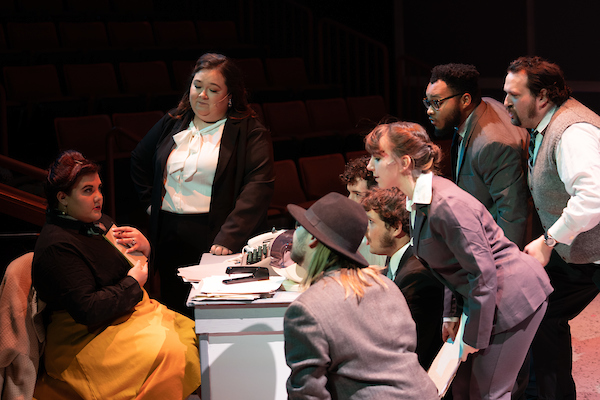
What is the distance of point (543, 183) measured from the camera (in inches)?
96.5

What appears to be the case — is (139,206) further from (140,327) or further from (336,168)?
(140,327)

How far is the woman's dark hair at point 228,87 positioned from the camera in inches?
111

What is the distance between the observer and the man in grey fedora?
5.00 ft

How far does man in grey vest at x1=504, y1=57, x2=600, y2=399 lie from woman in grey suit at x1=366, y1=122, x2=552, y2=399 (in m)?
0.30

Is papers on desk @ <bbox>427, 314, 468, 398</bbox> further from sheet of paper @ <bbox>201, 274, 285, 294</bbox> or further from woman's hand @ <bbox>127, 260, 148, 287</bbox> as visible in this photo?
woman's hand @ <bbox>127, 260, 148, 287</bbox>

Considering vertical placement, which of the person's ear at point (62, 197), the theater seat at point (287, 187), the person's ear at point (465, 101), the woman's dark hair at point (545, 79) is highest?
the woman's dark hair at point (545, 79)

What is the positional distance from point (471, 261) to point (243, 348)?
2.86ft

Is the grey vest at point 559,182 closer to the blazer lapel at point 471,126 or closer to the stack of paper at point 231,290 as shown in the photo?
the blazer lapel at point 471,126

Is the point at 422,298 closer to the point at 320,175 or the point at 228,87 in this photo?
the point at 228,87

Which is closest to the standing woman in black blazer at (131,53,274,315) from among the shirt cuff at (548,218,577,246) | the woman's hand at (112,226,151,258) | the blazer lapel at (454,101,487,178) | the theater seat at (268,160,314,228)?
the woman's hand at (112,226,151,258)

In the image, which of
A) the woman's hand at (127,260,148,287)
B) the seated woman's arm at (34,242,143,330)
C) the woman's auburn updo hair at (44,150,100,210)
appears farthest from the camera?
the woman's hand at (127,260,148,287)

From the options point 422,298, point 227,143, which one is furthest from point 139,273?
point 422,298

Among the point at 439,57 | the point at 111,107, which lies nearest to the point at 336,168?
the point at 111,107

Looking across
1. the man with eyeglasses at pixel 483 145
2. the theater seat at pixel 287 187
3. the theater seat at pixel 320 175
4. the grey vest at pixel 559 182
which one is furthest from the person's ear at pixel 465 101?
the theater seat at pixel 320 175
